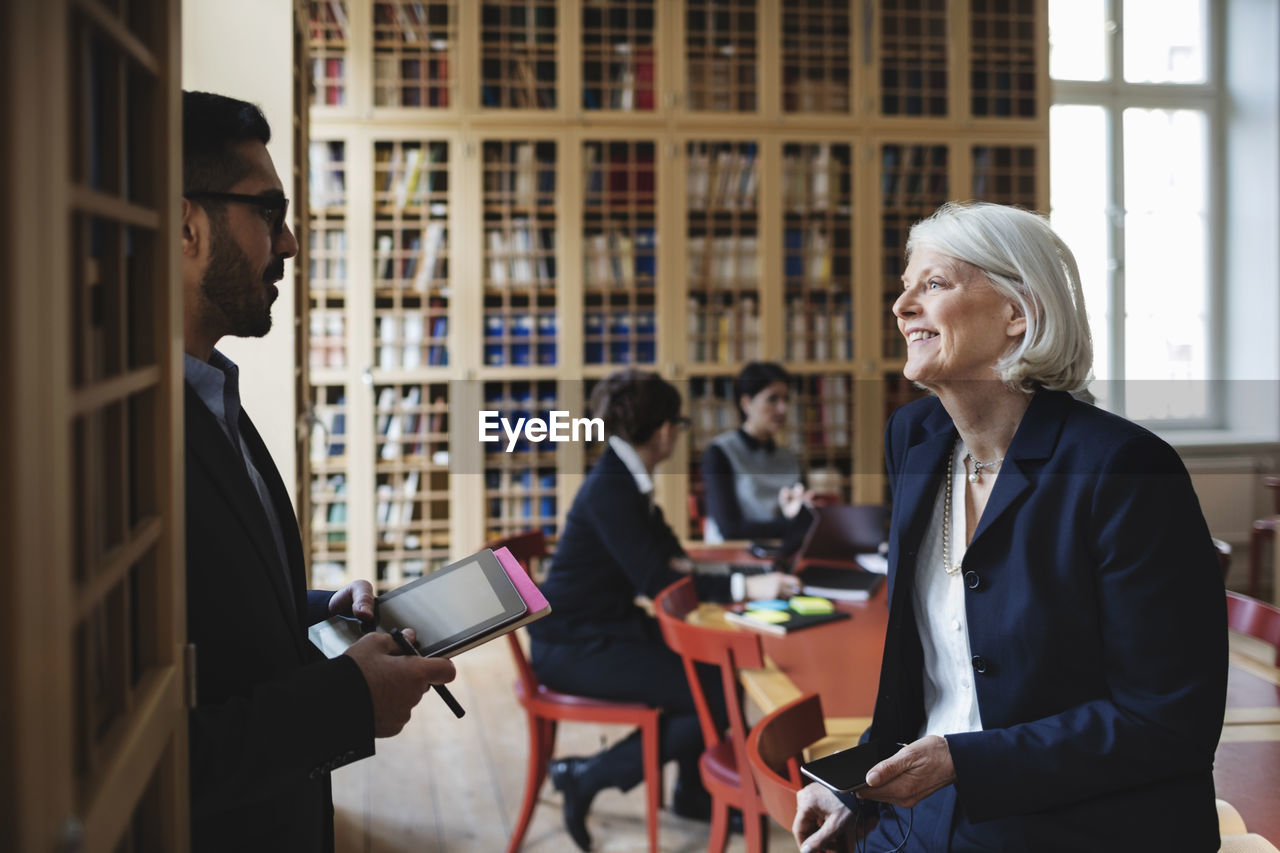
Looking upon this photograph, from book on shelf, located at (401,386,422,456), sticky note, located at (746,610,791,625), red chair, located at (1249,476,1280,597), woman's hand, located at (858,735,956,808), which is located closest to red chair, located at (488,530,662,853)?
sticky note, located at (746,610,791,625)

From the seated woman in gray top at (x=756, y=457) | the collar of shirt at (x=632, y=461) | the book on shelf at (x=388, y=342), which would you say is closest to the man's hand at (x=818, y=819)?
the collar of shirt at (x=632, y=461)

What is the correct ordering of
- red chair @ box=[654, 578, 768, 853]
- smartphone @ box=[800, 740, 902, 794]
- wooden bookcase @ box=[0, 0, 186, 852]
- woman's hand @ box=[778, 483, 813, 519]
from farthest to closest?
woman's hand @ box=[778, 483, 813, 519] < red chair @ box=[654, 578, 768, 853] < smartphone @ box=[800, 740, 902, 794] < wooden bookcase @ box=[0, 0, 186, 852]

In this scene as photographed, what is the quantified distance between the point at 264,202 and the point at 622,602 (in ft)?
6.32

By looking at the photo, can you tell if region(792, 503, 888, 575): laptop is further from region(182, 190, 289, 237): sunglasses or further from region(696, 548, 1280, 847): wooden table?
region(182, 190, 289, 237): sunglasses

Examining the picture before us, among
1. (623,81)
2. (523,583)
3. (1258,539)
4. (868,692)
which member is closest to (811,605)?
(868,692)

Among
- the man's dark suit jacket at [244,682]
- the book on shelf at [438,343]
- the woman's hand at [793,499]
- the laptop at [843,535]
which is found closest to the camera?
the man's dark suit jacket at [244,682]

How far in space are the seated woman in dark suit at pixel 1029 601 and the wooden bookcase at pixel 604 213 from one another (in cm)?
347

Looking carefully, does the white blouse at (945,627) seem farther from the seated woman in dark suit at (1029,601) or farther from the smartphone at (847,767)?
the smartphone at (847,767)

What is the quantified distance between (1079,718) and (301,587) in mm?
1013

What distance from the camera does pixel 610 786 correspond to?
2957 mm

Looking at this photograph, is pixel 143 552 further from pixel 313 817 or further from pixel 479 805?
pixel 479 805

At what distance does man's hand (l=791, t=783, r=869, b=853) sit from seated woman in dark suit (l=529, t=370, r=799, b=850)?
4.94 feet

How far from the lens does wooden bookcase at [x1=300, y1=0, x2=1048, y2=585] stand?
5.05 m

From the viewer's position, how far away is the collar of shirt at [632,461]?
303 centimetres
